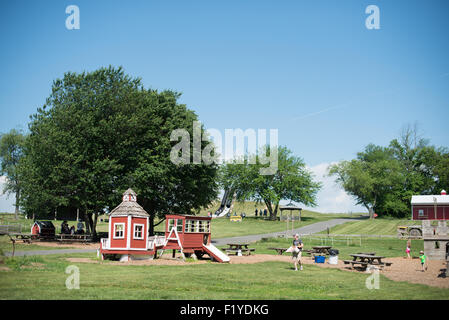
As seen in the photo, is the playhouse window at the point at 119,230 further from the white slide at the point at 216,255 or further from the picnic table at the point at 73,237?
the picnic table at the point at 73,237

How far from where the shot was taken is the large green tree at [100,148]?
40344 millimetres

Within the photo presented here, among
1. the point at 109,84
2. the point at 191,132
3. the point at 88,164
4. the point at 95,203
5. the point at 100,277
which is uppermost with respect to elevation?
the point at 109,84

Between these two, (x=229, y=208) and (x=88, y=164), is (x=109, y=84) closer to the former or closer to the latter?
(x=88, y=164)

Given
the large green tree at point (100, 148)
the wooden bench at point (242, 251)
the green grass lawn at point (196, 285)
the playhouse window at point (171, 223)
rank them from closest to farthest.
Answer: the green grass lawn at point (196, 285), the playhouse window at point (171, 223), the wooden bench at point (242, 251), the large green tree at point (100, 148)

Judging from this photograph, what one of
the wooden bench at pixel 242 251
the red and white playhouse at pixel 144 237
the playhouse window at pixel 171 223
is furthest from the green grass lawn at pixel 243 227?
the red and white playhouse at pixel 144 237

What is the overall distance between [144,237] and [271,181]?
64549 mm

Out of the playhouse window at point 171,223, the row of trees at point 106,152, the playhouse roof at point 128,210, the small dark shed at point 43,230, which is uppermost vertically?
the row of trees at point 106,152

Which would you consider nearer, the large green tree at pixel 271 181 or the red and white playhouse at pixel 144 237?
the red and white playhouse at pixel 144 237

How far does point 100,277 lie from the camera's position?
1805 cm

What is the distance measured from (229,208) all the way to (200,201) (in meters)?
56.4

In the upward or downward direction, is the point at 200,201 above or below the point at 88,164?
below

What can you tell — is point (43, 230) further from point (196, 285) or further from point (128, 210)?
point (196, 285)

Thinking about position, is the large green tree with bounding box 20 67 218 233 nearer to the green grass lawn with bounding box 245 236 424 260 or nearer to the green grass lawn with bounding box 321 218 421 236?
the green grass lawn with bounding box 245 236 424 260
